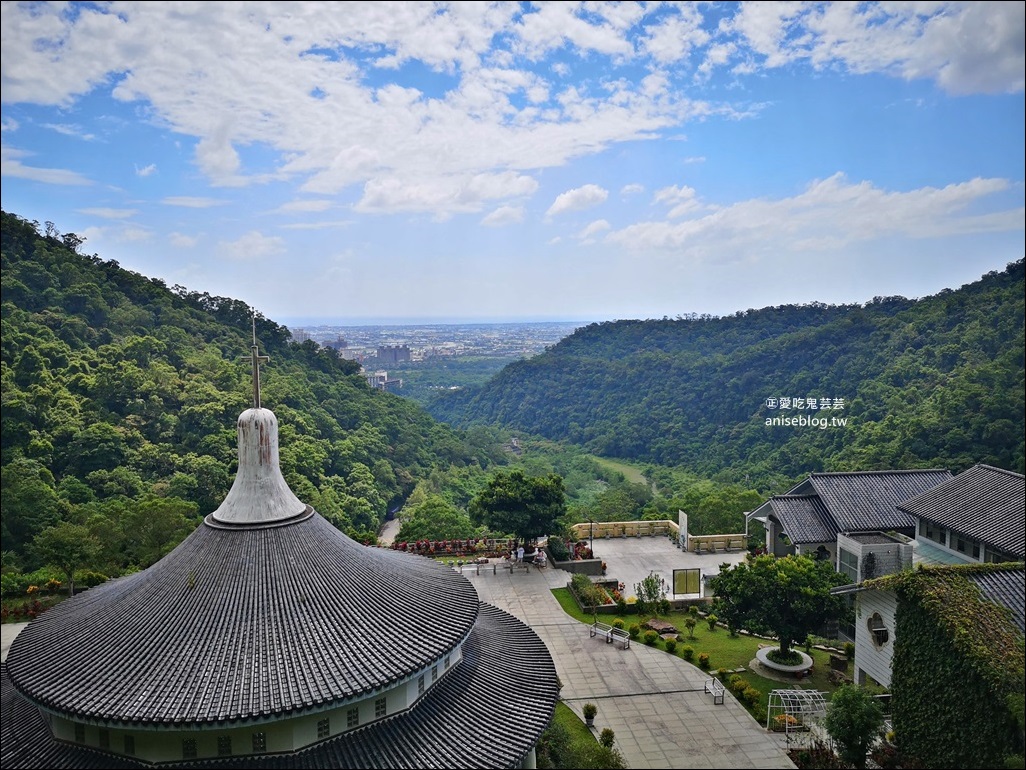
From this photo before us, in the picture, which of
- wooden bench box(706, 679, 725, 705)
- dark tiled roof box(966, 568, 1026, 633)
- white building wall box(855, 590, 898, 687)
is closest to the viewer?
dark tiled roof box(966, 568, 1026, 633)

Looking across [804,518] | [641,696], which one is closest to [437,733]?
[641,696]

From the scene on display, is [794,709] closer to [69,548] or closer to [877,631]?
[877,631]

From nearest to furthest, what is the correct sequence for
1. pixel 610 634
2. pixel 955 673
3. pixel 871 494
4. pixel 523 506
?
pixel 955 673 < pixel 610 634 < pixel 871 494 < pixel 523 506

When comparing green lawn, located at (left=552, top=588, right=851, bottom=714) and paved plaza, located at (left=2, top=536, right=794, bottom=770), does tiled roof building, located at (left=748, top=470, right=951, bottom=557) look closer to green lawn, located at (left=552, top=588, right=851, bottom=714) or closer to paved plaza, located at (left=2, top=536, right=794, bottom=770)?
paved plaza, located at (left=2, top=536, right=794, bottom=770)

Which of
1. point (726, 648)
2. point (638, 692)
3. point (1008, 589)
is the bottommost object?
Answer: point (726, 648)

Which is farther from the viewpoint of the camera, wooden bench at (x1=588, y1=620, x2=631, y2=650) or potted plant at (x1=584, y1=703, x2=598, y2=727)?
wooden bench at (x1=588, y1=620, x2=631, y2=650)

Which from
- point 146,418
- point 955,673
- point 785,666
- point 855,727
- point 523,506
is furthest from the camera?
point 146,418

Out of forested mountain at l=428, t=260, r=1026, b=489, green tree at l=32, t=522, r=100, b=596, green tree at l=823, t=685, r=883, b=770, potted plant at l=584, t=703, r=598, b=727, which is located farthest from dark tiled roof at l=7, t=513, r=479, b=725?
forested mountain at l=428, t=260, r=1026, b=489
